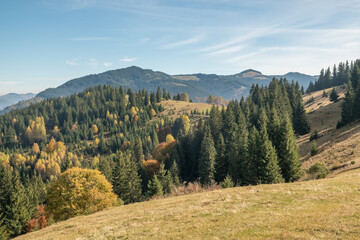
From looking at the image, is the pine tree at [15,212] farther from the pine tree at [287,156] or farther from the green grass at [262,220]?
the pine tree at [287,156]

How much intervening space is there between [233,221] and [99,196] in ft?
131

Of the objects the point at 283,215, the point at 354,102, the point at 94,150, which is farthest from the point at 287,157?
the point at 94,150

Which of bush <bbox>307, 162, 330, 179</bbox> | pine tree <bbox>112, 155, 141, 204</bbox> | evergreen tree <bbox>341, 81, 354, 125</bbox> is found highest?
evergreen tree <bbox>341, 81, 354, 125</bbox>

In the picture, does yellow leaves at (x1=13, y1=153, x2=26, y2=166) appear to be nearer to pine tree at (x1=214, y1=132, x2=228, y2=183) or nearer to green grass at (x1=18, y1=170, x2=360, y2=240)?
pine tree at (x1=214, y1=132, x2=228, y2=183)

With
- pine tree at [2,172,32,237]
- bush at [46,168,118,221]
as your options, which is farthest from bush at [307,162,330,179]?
pine tree at [2,172,32,237]

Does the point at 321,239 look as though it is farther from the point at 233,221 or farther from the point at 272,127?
the point at 272,127

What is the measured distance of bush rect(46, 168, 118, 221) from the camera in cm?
4712

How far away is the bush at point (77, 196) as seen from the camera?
47.1m

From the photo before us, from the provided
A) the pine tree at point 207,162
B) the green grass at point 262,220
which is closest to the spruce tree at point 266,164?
the green grass at point 262,220

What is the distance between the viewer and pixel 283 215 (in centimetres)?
1575

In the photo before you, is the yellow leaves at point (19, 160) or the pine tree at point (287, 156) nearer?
the pine tree at point (287, 156)

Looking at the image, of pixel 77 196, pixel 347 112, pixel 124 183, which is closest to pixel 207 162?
pixel 124 183

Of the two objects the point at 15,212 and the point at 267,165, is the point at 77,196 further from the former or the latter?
the point at 267,165

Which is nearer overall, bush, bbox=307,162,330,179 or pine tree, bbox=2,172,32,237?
bush, bbox=307,162,330,179
